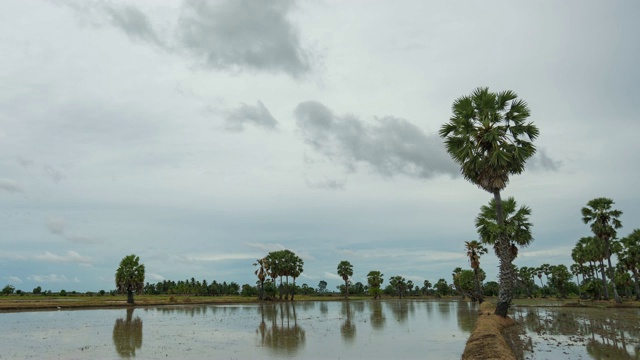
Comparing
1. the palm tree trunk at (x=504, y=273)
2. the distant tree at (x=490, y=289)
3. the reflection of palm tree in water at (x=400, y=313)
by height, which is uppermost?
the palm tree trunk at (x=504, y=273)

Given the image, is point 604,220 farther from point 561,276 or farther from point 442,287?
point 442,287

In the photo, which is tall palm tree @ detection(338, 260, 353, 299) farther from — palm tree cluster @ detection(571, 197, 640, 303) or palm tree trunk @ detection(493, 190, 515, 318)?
palm tree trunk @ detection(493, 190, 515, 318)

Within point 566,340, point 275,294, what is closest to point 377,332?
point 566,340

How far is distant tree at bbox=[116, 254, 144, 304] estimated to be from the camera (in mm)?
64750

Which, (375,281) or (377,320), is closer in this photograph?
(377,320)

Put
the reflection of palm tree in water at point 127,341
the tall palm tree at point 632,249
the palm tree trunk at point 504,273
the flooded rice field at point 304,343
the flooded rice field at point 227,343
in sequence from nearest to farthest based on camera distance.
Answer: the flooded rice field at point 304,343 → the flooded rice field at point 227,343 → the reflection of palm tree in water at point 127,341 → the palm tree trunk at point 504,273 → the tall palm tree at point 632,249

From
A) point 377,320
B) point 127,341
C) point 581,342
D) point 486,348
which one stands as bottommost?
point 377,320

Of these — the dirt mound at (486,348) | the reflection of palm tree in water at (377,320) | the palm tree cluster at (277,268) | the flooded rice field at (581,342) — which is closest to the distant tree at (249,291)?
the palm tree cluster at (277,268)

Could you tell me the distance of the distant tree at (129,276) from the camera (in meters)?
64.8

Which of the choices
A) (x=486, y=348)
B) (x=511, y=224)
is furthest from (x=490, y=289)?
(x=486, y=348)

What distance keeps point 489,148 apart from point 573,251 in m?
78.5

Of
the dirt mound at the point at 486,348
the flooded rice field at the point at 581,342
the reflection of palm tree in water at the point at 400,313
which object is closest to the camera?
the dirt mound at the point at 486,348

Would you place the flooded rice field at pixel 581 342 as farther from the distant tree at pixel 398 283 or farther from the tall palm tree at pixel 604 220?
the distant tree at pixel 398 283

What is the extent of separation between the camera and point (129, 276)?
2559 inches
